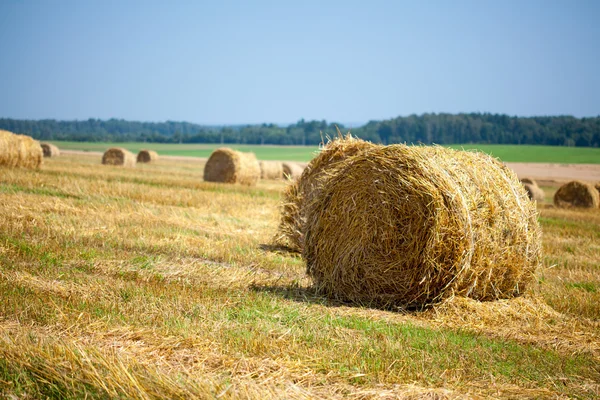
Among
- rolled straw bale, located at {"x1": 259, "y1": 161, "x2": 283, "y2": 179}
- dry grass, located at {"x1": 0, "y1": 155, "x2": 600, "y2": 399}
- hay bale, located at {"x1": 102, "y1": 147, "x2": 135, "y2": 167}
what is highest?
hay bale, located at {"x1": 102, "y1": 147, "x2": 135, "y2": 167}

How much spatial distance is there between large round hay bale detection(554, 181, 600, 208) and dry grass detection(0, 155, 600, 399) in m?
13.4

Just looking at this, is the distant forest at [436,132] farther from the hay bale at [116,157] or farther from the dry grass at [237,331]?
the dry grass at [237,331]

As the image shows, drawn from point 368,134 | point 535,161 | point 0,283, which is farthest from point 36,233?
point 368,134

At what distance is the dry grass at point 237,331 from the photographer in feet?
15.9

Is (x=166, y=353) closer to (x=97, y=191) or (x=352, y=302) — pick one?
(x=352, y=302)

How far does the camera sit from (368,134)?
87562mm

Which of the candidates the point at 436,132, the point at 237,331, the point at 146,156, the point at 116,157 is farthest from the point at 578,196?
the point at 436,132

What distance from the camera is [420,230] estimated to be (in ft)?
23.6

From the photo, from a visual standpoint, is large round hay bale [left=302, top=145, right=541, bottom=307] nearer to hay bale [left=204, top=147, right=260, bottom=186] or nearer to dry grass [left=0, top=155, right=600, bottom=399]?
dry grass [left=0, top=155, right=600, bottom=399]

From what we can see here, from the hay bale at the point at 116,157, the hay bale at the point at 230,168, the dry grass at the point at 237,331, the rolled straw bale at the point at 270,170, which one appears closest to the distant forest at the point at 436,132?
the rolled straw bale at the point at 270,170

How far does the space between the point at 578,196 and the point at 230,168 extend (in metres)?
11.8

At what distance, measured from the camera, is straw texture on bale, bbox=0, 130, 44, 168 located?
20047mm

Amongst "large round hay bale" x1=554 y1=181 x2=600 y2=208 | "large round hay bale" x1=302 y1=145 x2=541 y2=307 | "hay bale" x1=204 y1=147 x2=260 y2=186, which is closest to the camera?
"large round hay bale" x1=302 y1=145 x2=541 y2=307

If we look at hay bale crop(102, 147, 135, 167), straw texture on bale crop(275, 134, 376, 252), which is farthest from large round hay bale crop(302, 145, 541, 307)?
hay bale crop(102, 147, 135, 167)
